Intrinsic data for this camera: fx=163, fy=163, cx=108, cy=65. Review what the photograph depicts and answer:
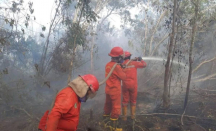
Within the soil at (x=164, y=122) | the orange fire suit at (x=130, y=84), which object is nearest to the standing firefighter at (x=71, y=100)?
the soil at (x=164, y=122)

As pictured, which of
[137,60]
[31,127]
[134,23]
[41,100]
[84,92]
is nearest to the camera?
[84,92]

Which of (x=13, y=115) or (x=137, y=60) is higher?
(x=137, y=60)

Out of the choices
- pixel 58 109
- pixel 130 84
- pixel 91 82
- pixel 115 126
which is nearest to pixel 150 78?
pixel 130 84

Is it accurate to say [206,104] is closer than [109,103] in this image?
No

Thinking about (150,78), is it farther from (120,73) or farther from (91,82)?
(91,82)

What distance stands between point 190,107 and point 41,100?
6.30 meters

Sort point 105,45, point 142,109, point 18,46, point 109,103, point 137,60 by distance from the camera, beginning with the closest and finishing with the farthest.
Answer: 1. point 109,103
2. point 137,60
3. point 142,109
4. point 18,46
5. point 105,45

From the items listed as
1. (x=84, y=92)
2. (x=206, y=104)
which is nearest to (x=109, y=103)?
(x=84, y=92)

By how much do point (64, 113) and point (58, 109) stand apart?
0.11m

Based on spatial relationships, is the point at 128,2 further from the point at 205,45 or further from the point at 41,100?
the point at 41,100

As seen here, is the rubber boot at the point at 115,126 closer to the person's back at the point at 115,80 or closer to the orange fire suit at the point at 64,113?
the person's back at the point at 115,80

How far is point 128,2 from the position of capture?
15.3 meters

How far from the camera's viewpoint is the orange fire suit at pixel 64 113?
1.91m

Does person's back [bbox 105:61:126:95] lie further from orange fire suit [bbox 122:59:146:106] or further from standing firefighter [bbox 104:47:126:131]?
orange fire suit [bbox 122:59:146:106]
